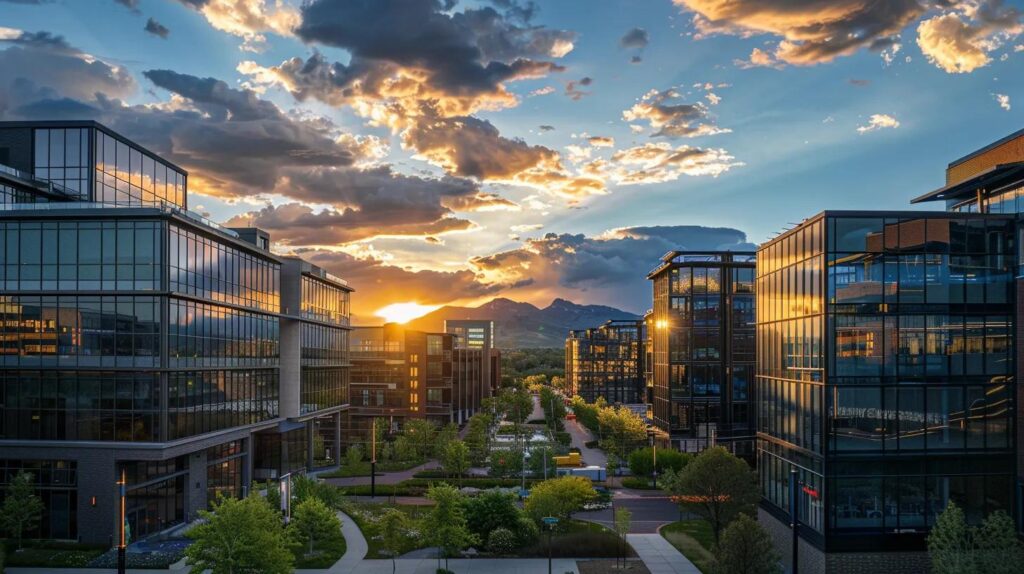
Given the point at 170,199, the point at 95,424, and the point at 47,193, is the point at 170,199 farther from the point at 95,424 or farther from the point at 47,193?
the point at 95,424

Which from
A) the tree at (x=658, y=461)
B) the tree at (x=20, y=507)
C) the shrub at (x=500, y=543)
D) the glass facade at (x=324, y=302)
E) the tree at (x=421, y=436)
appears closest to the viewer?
the tree at (x=20, y=507)

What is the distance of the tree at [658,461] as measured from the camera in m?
66.6

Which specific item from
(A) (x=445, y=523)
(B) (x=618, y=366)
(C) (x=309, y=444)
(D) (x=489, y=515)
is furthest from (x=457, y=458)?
(B) (x=618, y=366)

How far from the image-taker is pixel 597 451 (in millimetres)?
90750

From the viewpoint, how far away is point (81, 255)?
4272 cm

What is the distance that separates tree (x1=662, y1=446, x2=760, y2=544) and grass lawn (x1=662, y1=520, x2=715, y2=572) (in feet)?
6.30

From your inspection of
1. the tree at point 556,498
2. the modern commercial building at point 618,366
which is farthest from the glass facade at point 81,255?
the modern commercial building at point 618,366

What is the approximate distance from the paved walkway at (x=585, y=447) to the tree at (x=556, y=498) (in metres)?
25.8

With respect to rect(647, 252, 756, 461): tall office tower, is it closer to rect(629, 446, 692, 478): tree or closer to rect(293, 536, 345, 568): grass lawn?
rect(629, 446, 692, 478): tree

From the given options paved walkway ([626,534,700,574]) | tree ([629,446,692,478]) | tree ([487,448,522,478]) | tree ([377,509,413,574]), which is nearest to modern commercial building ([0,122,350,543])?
tree ([377,509,413,574])

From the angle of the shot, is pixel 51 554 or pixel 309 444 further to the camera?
pixel 309 444

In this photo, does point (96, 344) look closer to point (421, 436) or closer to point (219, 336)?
point (219, 336)

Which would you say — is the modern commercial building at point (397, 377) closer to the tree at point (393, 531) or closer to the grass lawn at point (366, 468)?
the grass lawn at point (366, 468)

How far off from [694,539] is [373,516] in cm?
2187
